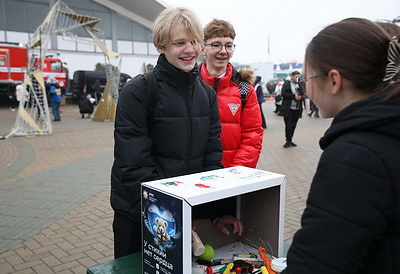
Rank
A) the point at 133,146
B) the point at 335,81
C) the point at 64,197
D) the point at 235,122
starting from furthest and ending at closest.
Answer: the point at 64,197, the point at 235,122, the point at 133,146, the point at 335,81

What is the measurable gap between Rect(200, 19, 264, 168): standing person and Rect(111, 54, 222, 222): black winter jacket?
2.05 ft

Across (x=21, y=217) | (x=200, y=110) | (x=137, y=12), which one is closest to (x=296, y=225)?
(x=200, y=110)

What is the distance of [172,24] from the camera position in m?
1.77

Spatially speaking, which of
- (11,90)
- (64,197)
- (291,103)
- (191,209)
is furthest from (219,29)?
(11,90)

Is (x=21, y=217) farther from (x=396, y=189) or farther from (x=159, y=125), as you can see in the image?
(x=396, y=189)

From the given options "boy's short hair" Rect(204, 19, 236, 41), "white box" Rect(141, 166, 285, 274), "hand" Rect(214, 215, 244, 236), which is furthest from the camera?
"boy's short hair" Rect(204, 19, 236, 41)

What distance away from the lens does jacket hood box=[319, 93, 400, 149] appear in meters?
0.93

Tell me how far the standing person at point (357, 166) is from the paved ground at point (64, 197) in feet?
9.05

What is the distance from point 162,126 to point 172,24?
501 millimetres

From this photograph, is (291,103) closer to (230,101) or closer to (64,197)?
(64,197)

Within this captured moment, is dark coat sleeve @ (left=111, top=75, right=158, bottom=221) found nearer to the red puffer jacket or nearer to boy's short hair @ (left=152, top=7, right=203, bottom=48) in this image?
boy's short hair @ (left=152, top=7, right=203, bottom=48)

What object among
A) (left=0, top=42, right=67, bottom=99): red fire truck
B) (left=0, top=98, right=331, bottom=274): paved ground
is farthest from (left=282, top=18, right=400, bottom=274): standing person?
(left=0, top=42, right=67, bottom=99): red fire truck

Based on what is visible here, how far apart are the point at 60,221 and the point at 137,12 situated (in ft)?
95.6

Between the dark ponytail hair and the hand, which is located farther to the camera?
the hand
